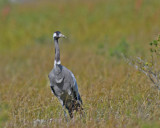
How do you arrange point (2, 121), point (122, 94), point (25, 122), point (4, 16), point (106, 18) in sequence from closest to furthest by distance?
1. point (2, 121)
2. point (25, 122)
3. point (122, 94)
4. point (106, 18)
5. point (4, 16)

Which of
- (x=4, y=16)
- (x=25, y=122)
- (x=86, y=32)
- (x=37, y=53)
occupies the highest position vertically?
(x=4, y=16)

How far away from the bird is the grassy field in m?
0.18

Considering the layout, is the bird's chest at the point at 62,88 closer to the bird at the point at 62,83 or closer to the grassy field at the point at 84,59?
the bird at the point at 62,83

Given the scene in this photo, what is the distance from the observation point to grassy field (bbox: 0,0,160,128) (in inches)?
197

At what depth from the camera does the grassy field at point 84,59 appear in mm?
5016

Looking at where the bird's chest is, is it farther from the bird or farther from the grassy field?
the grassy field

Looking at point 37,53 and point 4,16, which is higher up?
point 4,16

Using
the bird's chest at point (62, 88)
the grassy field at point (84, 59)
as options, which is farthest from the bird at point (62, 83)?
the grassy field at point (84, 59)

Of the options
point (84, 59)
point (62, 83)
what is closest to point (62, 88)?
point (62, 83)

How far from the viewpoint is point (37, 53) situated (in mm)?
13789

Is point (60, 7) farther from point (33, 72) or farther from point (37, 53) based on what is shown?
point (33, 72)

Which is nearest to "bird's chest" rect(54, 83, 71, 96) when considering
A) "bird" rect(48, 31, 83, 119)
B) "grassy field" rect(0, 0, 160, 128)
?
"bird" rect(48, 31, 83, 119)

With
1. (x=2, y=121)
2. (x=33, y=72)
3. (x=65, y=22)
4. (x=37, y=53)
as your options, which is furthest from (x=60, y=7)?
(x=2, y=121)

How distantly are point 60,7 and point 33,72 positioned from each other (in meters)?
12.5
